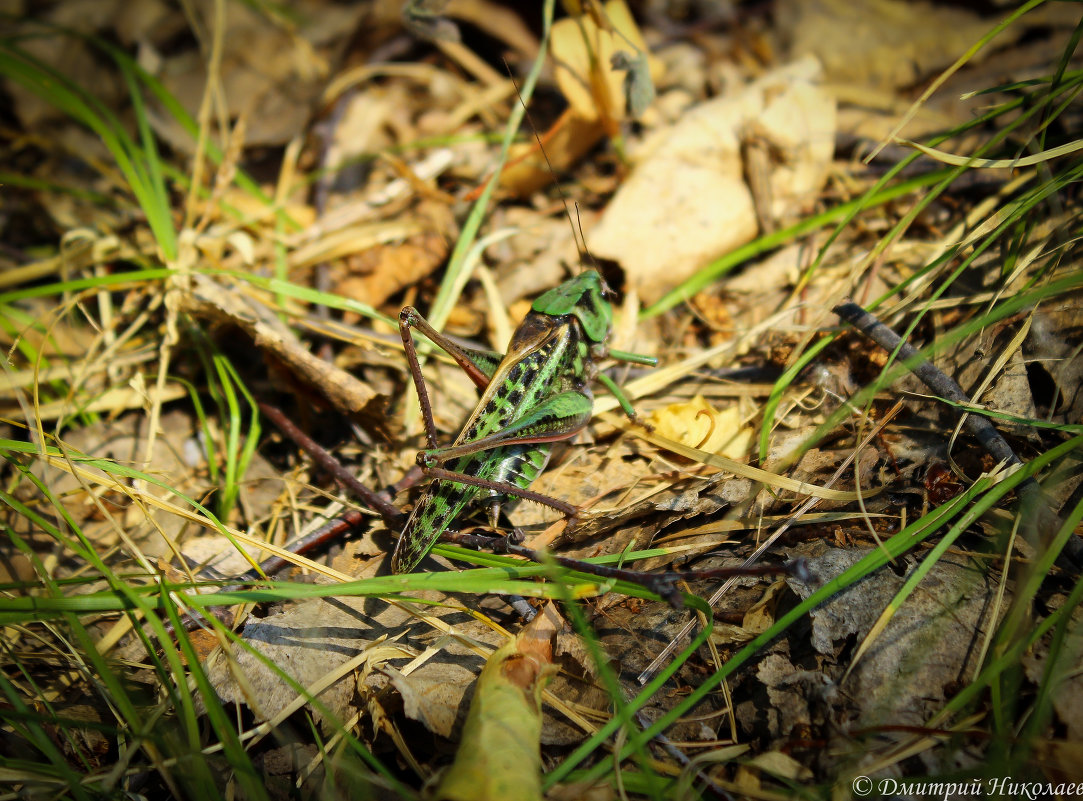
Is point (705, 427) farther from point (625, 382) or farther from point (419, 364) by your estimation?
point (419, 364)

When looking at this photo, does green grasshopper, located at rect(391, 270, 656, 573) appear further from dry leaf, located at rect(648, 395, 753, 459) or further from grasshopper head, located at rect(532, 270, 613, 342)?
dry leaf, located at rect(648, 395, 753, 459)

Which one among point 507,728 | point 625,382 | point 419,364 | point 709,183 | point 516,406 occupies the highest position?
point 709,183

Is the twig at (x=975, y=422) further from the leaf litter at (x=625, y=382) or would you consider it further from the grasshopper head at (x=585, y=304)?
the grasshopper head at (x=585, y=304)

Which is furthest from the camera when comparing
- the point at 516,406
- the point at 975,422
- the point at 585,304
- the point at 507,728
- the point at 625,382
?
the point at 625,382

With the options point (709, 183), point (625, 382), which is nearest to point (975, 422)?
point (625, 382)

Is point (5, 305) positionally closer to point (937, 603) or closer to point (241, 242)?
point (241, 242)

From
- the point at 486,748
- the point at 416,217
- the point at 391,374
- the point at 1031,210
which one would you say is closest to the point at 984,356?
the point at 1031,210

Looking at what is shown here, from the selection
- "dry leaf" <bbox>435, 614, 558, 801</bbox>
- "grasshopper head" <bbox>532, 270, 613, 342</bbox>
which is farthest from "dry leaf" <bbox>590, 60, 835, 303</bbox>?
"dry leaf" <bbox>435, 614, 558, 801</bbox>
